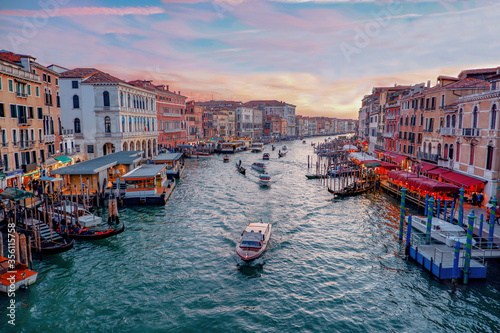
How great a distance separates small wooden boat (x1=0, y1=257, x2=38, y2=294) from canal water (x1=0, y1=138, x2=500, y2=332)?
20.7 inches

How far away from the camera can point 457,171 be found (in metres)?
28.4

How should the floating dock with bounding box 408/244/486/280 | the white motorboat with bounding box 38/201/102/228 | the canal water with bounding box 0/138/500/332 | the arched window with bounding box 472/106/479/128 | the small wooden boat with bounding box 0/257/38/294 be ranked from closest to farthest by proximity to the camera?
the canal water with bounding box 0/138/500/332 → the small wooden boat with bounding box 0/257/38/294 → the floating dock with bounding box 408/244/486/280 → the white motorboat with bounding box 38/201/102/228 → the arched window with bounding box 472/106/479/128

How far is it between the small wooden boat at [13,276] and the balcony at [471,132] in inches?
1234

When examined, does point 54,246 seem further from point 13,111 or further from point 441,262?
Answer: point 441,262

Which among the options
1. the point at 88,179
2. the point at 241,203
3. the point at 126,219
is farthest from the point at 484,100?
the point at 88,179

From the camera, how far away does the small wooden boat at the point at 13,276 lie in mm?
14133

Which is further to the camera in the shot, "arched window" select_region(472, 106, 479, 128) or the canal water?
"arched window" select_region(472, 106, 479, 128)

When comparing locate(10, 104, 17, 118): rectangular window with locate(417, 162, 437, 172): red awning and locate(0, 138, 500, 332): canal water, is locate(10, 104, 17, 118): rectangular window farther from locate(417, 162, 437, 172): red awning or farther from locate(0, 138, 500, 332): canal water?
locate(417, 162, 437, 172): red awning

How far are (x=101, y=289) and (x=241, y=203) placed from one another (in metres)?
17.7

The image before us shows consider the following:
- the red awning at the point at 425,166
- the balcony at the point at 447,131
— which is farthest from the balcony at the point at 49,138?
the balcony at the point at 447,131

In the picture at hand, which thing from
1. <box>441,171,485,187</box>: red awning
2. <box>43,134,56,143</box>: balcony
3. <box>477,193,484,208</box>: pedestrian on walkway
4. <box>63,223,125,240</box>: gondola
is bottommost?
<box>63,223,125,240</box>: gondola

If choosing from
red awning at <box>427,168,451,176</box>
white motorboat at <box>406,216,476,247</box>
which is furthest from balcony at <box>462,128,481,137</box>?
white motorboat at <box>406,216,476,247</box>

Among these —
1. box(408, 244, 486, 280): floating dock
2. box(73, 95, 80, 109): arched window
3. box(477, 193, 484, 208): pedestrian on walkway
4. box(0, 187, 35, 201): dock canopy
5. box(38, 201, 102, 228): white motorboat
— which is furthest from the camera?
box(73, 95, 80, 109): arched window

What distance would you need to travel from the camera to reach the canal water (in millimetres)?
13172
